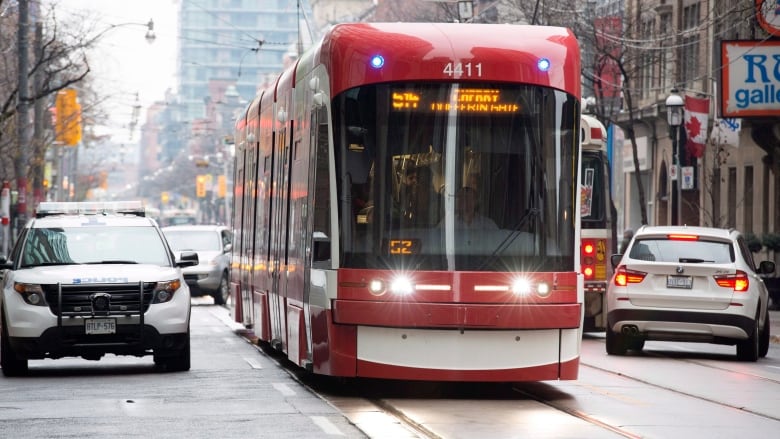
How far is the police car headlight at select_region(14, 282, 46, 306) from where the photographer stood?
17484mm

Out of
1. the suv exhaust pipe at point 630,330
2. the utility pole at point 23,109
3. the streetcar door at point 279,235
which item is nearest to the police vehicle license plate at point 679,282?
the suv exhaust pipe at point 630,330

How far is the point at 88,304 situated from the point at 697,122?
100ft

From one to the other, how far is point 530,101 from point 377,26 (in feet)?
5.03

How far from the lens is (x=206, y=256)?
3822cm

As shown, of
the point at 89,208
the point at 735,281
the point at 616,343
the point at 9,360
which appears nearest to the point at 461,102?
the point at 9,360

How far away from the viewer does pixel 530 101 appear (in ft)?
48.5

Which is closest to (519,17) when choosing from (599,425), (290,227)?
(290,227)

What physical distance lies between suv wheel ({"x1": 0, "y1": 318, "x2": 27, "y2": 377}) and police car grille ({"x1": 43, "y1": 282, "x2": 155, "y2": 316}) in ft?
1.98

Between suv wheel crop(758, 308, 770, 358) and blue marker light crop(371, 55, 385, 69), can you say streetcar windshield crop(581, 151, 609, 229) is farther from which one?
blue marker light crop(371, 55, 385, 69)

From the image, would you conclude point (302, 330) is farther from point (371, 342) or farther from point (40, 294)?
point (40, 294)

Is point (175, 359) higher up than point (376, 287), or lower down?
lower down

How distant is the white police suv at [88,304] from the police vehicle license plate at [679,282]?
6190 mm

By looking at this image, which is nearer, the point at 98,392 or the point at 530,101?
the point at 530,101

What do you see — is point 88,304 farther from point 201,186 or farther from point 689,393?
point 201,186
